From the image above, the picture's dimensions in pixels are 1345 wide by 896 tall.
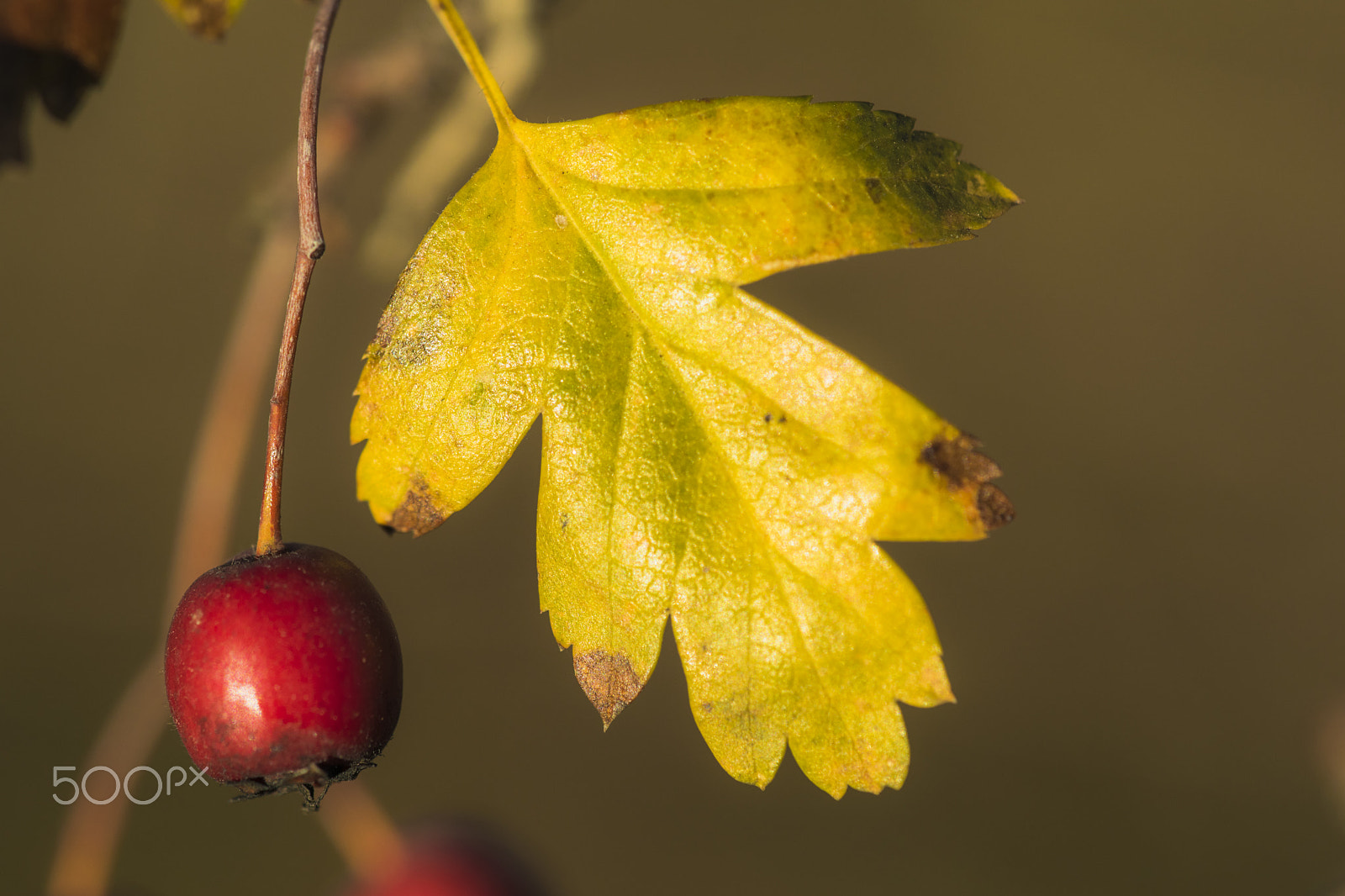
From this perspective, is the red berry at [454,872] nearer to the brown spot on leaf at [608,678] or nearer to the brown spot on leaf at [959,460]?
the brown spot on leaf at [608,678]

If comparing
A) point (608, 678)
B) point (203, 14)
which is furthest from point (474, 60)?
point (608, 678)

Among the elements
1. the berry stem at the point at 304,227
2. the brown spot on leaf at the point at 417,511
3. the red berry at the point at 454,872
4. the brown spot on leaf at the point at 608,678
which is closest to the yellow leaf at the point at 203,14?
the berry stem at the point at 304,227

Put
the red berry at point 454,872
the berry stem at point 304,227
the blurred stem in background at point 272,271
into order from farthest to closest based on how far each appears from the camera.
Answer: the red berry at point 454,872 → the blurred stem in background at point 272,271 → the berry stem at point 304,227

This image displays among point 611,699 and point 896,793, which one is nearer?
point 611,699

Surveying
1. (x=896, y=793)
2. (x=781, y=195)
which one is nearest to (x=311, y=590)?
(x=781, y=195)

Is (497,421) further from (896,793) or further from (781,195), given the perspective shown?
(896,793)

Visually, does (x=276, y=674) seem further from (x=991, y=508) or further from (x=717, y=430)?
(x=991, y=508)

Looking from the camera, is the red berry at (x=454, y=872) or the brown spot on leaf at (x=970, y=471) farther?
the red berry at (x=454, y=872)
